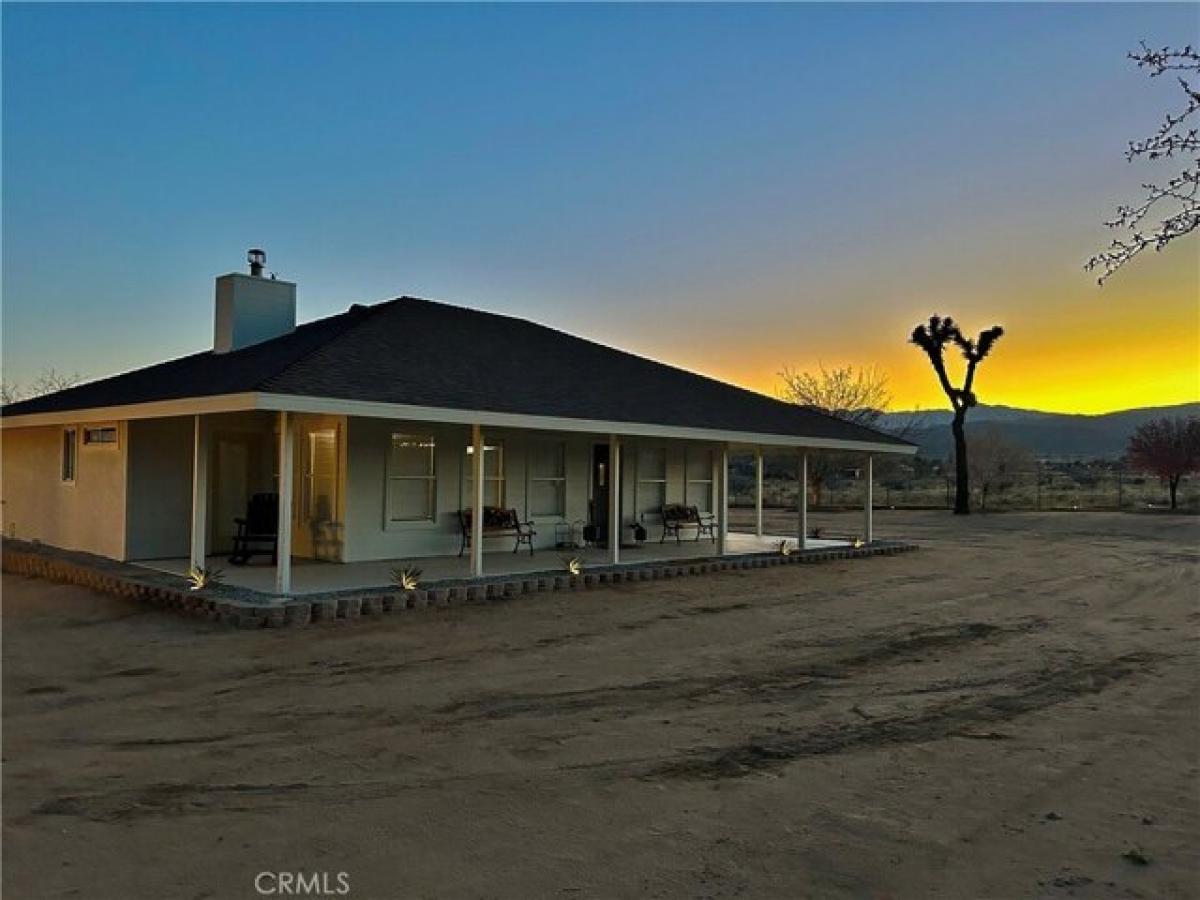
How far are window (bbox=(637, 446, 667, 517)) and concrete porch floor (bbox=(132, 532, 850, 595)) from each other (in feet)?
3.51

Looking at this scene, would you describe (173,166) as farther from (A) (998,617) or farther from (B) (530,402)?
(A) (998,617)

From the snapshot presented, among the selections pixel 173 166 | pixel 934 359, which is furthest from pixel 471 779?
pixel 934 359

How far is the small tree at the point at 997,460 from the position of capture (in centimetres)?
4629

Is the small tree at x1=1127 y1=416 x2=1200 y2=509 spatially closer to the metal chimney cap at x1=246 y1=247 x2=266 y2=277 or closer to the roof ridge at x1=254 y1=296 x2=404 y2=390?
the roof ridge at x1=254 y1=296 x2=404 y2=390

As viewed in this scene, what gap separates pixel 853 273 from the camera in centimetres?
1911

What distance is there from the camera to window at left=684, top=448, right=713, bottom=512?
726 inches

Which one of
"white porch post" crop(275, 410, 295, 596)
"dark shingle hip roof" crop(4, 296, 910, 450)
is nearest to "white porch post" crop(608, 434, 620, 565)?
"dark shingle hip roof" crop(4, 296, 910, 450)

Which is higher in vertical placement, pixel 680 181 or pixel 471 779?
pixel 680 181

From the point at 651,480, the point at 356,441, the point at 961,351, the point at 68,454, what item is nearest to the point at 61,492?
the point at 68,454

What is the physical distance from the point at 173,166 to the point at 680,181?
938 cm

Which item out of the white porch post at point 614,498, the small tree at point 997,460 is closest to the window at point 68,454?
the white porch post at point 614,498

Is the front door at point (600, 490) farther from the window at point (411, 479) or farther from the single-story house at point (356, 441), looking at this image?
the window at point (411, 479)

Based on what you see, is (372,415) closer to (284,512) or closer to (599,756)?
(284,512)

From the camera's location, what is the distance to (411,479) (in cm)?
1328
